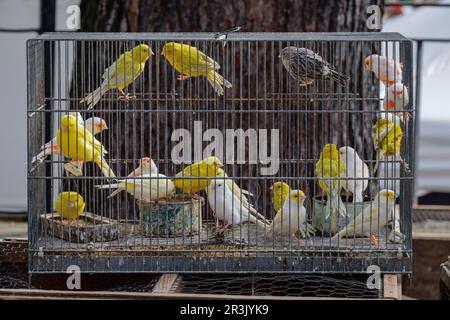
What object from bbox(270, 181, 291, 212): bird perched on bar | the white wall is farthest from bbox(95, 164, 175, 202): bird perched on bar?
the white wall

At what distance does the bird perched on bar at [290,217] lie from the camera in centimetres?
439

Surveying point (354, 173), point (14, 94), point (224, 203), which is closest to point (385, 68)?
point (354, 173)

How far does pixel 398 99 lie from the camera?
4555 millimetres

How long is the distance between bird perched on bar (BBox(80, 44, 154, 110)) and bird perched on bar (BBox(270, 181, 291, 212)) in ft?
2.52

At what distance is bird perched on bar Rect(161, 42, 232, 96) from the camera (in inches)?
180

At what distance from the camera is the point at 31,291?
398cm

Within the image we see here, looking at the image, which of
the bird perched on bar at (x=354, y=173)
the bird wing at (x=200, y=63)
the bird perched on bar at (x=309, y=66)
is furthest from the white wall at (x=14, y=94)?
the bird perched on bar at (x=354, y=173)

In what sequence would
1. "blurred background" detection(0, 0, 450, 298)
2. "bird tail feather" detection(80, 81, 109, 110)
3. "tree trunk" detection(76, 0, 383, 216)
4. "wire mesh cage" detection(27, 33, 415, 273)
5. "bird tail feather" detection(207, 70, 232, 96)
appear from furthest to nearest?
"blurred background" detection(0, 0, 450, 298)
"tree trunk" detection(76, 0, 383, 216)
"bird tail feather" detection(207, 70, 232, 96)
"bird tail feather" detection(80, 81, 109, 110)
"wire mesh cage" detection(27, 33, 415, 273)

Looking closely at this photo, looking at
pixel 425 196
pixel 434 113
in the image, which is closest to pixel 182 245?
pixel 425 196

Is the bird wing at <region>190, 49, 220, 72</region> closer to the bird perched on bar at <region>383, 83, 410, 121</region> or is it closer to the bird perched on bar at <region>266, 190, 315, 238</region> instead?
the bird perched on bar at <region>266, 190, 315, 238</region>

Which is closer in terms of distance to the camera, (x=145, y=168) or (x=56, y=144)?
(x=56, y=144)

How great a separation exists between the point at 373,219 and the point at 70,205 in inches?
50.5

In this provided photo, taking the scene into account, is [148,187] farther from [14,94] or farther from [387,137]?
[14,94]
